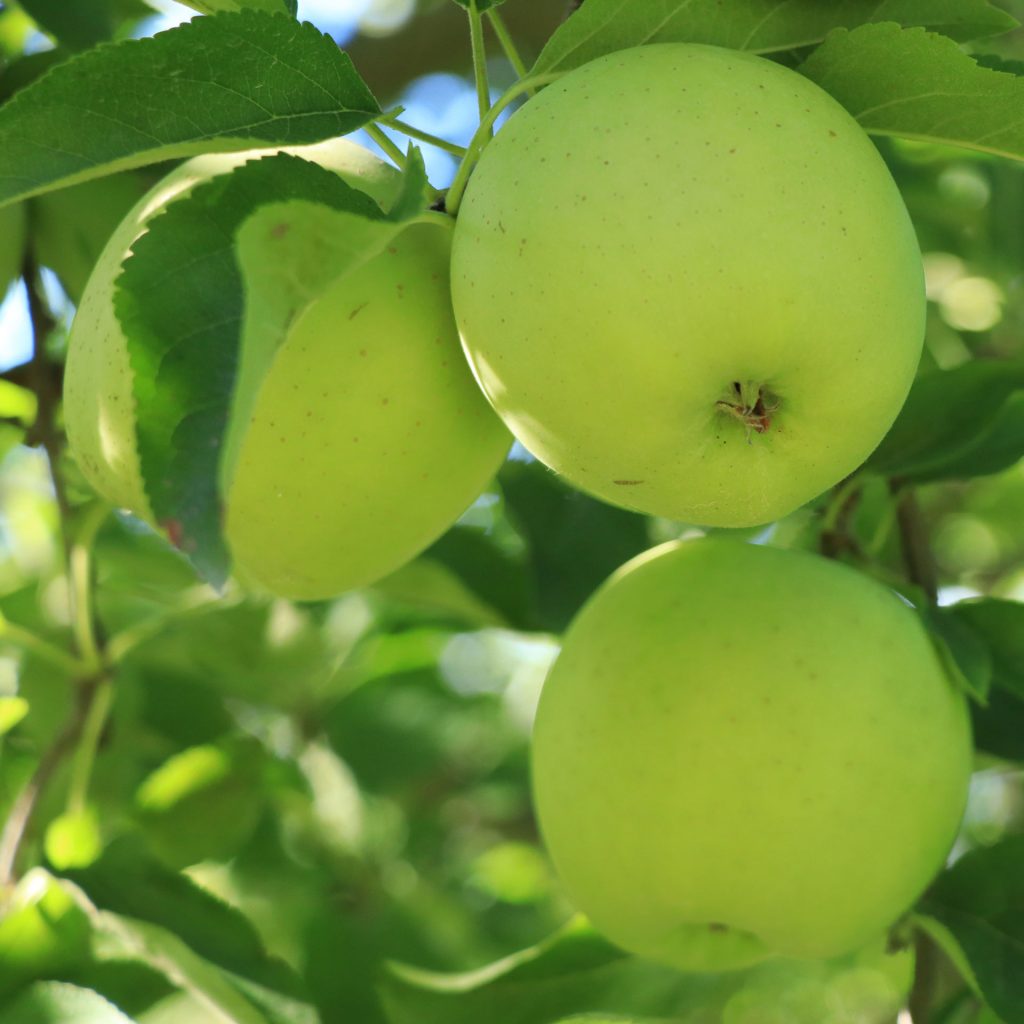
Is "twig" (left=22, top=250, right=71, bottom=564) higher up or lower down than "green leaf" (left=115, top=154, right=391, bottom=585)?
lower down

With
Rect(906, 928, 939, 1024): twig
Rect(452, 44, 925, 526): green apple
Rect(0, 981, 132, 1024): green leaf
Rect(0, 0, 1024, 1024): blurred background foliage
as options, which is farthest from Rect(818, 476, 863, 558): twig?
Rect(0, 981, 132, 1024): green leaf

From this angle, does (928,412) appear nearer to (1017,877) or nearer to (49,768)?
(1017,877)

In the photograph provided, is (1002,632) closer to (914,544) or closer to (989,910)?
(914,544)

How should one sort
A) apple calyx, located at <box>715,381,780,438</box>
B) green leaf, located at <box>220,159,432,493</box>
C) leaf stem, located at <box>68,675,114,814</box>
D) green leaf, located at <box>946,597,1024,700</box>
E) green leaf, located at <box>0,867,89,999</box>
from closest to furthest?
green leaf, located at <box>220,159,432,493</box> → apple calyx, located at <box>715,381,780,438</box> → green leaf, located at <box>0,867,89,999</box> → green leaf, located at <box>946,597,1024,700</box> → leaf stem, located at <box>68,675,114,814</box>

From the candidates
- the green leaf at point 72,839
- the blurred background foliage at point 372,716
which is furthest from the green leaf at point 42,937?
the green leaf at point 72,839

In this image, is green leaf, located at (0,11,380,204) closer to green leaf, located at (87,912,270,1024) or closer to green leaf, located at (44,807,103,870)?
green leaf, located at (87,912,270,1024)

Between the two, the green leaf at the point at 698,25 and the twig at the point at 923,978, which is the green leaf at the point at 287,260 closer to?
the green leaf at the point at 698,25
